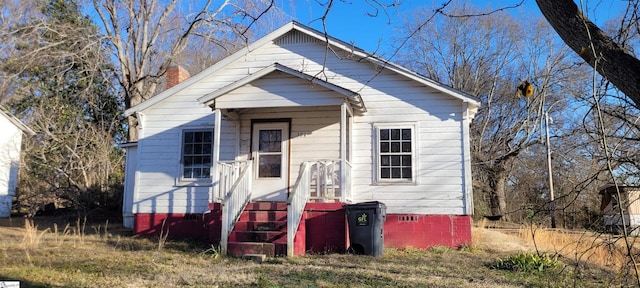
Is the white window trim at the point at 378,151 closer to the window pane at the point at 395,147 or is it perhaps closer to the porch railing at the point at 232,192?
the window pane at the point at 395,147

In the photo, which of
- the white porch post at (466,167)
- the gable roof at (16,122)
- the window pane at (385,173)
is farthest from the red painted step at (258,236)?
the gable roof at (16,122)

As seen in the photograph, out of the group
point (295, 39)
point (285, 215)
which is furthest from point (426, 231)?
point (295, 39)

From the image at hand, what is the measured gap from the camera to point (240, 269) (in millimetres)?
7121

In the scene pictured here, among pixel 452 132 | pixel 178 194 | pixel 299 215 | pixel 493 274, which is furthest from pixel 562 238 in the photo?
pixel 178 194

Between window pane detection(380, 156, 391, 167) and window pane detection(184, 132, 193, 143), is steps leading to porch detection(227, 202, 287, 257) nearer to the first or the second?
window pane detection(380, 156, 391, 167)

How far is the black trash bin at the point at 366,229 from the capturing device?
8930mm

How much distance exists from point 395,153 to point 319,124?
197 centimetres

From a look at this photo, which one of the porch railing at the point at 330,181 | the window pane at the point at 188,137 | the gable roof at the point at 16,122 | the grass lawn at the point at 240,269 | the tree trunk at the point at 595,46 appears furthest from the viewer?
the gable roof at the point at 16,122

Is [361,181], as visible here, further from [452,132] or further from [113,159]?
[113,159]

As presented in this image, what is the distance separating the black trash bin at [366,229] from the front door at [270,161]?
2398 millimetres

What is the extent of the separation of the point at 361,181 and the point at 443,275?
13.4ft

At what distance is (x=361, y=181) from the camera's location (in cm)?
1077

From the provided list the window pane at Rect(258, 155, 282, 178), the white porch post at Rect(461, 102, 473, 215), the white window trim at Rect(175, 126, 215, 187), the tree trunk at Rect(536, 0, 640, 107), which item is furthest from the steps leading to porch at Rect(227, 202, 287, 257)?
the tree trunk at Rect(536, 0, 640, 107)

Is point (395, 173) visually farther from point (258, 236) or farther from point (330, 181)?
point (258, 236)
